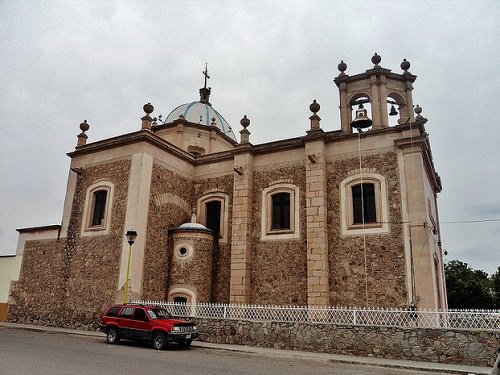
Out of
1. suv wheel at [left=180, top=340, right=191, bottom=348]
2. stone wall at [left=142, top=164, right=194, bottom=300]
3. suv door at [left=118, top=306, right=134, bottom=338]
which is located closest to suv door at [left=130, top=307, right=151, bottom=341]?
suv door at [left=118, top=306, right=134, bottom=338]

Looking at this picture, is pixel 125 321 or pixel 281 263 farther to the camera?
pixel 281 263

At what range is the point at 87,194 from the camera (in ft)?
60.7

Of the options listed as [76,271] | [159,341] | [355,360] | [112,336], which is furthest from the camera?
[76,271]

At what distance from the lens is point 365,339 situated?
36.6 feet

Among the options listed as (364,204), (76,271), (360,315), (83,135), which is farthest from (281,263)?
(83,135)

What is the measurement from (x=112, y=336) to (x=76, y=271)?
573 centimetres

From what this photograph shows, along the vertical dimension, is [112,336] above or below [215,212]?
below

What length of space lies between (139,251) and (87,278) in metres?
2.74

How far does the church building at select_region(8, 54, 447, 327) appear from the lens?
48.4 ft

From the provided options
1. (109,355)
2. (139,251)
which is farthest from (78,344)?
(139,251)

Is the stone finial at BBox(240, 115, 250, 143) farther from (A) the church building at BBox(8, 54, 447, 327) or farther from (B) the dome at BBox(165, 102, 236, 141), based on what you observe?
(B) the dome at BBox(165, 102, 236, 141)

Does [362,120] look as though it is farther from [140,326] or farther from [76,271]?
[76,271]

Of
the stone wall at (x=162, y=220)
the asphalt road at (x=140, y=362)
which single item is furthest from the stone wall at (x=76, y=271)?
the asphalt road at (x=140, y=362)

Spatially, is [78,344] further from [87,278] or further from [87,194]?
[87,194]
